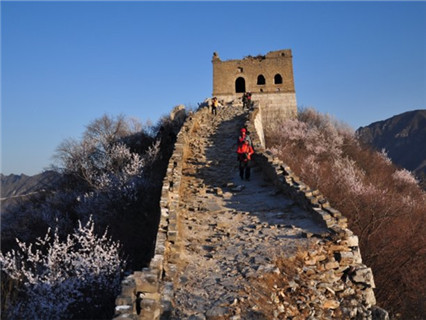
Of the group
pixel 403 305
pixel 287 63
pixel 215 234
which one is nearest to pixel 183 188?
pixel 215 234

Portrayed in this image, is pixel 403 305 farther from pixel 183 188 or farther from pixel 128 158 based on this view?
pixel 128 158

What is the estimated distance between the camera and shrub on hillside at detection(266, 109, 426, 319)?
6482mm

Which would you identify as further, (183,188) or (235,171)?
(235,171)

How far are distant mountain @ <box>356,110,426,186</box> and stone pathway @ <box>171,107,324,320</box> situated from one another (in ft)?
113

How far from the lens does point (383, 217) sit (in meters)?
8.49

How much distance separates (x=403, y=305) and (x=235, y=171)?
5.82 metres

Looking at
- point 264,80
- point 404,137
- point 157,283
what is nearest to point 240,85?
point 264,80

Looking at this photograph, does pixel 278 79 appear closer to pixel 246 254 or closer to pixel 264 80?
pixel 264 80

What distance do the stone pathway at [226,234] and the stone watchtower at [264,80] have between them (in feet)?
49.8

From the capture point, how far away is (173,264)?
5.34 meters

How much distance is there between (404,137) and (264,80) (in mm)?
33424

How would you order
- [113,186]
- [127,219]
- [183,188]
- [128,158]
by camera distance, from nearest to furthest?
[183,188]
[127,219]
[113,186]
[128,158]

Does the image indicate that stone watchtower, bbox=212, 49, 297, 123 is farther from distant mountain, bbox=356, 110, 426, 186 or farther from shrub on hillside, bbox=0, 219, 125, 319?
shrub on hillside, bbox=0, 219, 125, 319

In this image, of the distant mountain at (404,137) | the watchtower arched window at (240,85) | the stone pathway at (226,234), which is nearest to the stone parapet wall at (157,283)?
the stone pathway at (226,234)
